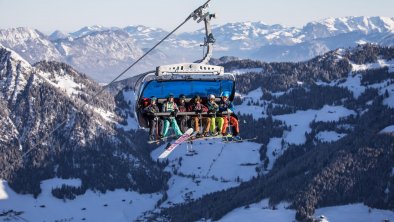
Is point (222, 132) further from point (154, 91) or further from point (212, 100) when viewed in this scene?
point (154, 91)

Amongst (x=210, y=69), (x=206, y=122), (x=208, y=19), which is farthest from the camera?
(x=206, y=122)

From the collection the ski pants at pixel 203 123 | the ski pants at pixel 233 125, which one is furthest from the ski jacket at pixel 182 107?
the ski pants at pixel 233 125

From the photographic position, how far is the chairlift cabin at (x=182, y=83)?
53.8 meters

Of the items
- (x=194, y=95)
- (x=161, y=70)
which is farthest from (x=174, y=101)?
(x=161, y=70)

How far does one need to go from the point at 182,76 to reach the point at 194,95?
314 cm

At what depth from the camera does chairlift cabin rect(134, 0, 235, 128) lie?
177 ft

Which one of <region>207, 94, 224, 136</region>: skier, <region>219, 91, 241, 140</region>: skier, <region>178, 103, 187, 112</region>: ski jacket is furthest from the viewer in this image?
Result: <region>219, 91, 241, 140</region>: skier

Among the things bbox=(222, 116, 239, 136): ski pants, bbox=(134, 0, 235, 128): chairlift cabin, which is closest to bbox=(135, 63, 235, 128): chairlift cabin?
bbox=(134, 0, 235, 128): chairlift cabin

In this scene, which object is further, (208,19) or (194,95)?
(194,95)

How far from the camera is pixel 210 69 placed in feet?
178

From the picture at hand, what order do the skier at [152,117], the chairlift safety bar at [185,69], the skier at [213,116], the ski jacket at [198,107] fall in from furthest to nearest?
the skier at [213,116] → the ski jacket at [198,107] → the skier at [152,117] → the chairlift safety bar at [185,69]

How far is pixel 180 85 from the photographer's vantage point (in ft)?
190

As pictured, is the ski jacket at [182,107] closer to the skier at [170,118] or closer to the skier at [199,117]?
the skier at [199,117]

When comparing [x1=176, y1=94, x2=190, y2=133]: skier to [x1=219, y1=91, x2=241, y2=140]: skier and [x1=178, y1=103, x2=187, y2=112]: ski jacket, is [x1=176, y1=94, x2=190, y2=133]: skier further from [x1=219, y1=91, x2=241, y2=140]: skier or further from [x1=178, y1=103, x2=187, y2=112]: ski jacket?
[x1=219, y1=91, x2=241, y2=140]: skier
